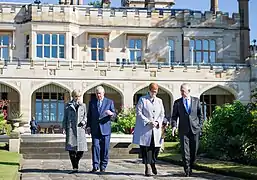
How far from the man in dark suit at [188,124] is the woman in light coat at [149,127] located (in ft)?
1.11

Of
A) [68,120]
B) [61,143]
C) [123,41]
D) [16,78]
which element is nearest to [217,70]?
[123,41]

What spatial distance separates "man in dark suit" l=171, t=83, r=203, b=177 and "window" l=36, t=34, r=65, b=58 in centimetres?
2459

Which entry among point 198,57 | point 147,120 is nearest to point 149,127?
point 147,120

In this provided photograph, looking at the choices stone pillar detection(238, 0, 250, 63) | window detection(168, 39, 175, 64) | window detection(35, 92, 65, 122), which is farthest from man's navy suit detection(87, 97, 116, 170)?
stone pillar detection(238, 0, 250, 63)

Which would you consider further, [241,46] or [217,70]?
[241,46]

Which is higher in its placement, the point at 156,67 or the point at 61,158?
the point at 156,67

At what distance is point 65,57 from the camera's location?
33.4 m

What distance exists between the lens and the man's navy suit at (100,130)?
991 cm

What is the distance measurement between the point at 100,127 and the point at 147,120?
1.08 m

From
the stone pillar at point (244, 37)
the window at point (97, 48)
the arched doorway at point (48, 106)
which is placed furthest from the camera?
the stone pillar at point (244, 37)

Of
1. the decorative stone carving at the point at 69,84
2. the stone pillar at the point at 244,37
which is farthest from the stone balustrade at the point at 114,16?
the decorative stone carving at the point at 69,84

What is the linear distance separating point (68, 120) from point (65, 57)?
77.6ft

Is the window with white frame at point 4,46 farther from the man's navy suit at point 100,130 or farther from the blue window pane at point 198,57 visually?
the man's navy suit at point 100,130

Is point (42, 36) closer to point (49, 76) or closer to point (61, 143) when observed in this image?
point (49, 76)
